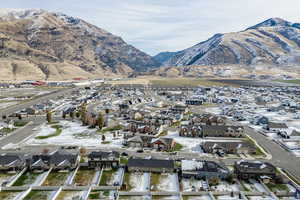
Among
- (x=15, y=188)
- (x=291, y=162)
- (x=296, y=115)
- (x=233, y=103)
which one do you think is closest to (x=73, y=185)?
(x=15, y=188)

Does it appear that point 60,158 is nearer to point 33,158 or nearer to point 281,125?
point 33,158

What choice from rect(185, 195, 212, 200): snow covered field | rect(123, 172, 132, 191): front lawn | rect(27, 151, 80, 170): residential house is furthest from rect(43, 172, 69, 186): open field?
rect(185, 195, 212, 200): snow covered field

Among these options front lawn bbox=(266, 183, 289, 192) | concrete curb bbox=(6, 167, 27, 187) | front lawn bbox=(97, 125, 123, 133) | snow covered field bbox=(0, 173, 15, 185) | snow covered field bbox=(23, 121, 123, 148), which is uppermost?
front lawn bbox=(97, 125, 123, 133)

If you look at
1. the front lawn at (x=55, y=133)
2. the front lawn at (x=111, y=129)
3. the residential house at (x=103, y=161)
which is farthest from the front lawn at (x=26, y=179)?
the front lawn at (x=111, y=129)

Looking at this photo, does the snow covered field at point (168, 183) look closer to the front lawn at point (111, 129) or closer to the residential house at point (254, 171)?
the residential house at point (254, 171)

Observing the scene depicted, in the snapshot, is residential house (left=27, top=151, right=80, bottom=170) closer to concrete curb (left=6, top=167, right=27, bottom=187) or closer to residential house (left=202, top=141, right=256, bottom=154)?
concrete curb (left=6, top=167, right=27, bottom=187)

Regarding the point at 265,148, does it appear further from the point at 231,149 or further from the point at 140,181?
the point at 140,181

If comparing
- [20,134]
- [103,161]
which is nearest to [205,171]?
[103,161]
